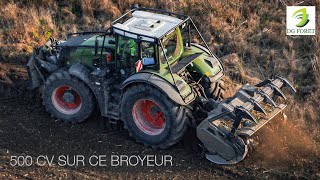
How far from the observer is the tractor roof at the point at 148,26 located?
859 cm

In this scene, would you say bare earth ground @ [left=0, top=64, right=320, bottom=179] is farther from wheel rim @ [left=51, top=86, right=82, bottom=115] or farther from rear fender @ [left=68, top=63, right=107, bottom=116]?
rear fender @ [left=68, top=63, right=107, bottom=116]

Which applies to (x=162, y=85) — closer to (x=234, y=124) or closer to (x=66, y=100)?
(x=234, y=124)

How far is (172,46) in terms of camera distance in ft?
29.7

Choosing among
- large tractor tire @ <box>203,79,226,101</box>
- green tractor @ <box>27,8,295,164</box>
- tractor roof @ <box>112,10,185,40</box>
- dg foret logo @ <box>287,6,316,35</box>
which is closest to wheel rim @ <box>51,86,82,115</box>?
green tractor @ <box>27,8,295,164</box>

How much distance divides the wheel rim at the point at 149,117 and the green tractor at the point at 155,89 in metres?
0.02

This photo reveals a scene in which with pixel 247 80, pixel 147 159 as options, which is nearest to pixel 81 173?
pixel 147 159

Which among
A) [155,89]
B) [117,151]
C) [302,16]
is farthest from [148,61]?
[302,16]

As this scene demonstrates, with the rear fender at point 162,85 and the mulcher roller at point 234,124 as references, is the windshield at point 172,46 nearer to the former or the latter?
the rear fender at point 162,85

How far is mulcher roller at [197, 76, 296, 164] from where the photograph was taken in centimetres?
823

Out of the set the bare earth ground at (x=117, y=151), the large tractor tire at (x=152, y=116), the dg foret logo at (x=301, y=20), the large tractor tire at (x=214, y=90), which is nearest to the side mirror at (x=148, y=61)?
the large tractor tire at (x=152, y=116)

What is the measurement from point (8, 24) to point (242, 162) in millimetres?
7835

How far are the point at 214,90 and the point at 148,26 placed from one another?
1.72 meters

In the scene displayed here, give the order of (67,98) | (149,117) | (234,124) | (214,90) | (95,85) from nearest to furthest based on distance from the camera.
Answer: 1. (234,124)
2. (149,117)
3. (95,85)
4. (214,90)
5. (67,98)

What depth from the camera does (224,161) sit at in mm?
8539
